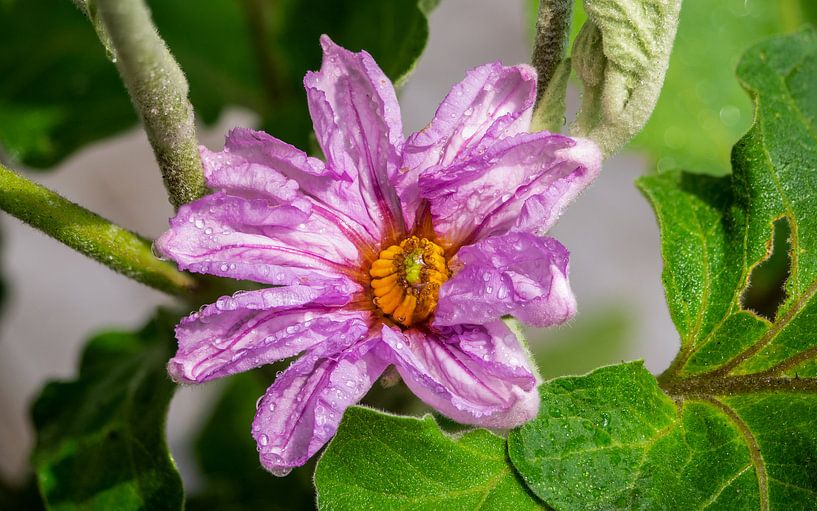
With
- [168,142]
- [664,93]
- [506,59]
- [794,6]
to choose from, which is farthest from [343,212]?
[506,59]

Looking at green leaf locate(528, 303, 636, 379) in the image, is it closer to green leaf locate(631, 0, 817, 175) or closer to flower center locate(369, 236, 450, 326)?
green leaf locate(631, 0, 817, 175)

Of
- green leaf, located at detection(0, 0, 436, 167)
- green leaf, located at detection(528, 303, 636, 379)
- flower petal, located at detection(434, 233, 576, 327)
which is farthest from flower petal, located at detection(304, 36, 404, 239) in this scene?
green leaf, located at detection(528, 303, 636, 379)

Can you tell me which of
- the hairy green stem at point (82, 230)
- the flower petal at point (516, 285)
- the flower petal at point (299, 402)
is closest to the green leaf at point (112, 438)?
the hairy green stem at point (82, 230)

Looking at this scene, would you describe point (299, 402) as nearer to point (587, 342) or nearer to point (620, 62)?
point (620, 62)

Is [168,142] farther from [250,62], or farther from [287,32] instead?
[250,62]

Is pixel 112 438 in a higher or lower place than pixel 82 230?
lower

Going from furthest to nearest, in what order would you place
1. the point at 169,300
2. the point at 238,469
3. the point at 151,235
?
the point at 151,235 → the point at 169,300 → the point at 238,469

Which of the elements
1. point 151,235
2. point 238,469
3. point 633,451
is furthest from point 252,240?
point 151,235

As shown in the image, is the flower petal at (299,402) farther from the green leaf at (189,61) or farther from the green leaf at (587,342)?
the green leaf at (587,342)
